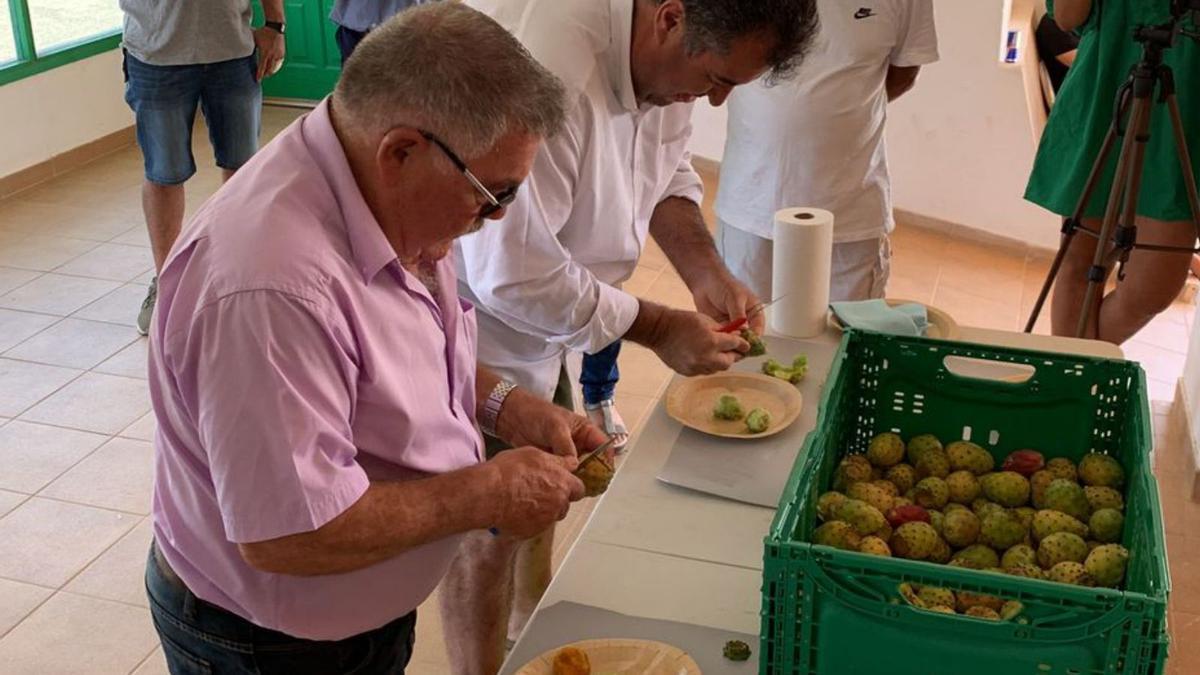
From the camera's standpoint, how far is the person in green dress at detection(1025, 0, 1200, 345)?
125 inches

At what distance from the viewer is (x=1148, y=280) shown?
3.30 m

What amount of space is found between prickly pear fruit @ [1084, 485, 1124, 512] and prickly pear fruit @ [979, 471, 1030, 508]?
0.08 m

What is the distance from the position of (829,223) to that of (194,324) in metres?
1.35

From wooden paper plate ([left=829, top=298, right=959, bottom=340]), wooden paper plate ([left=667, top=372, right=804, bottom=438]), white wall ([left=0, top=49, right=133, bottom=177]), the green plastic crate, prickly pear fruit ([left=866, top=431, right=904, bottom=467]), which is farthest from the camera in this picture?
white wall ([left=0, top=49, right=133, bottom=177])

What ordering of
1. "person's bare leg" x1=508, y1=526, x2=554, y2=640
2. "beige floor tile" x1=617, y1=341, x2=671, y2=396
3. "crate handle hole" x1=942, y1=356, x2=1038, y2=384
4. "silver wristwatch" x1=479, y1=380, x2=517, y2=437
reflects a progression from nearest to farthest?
"silver wristwatch" x1=479, y1=380, x2=517, y2=437 → "crate handle hole" x1=942, y1=356, x2=1038, y2=384 → "person's bare leg" x1=508, y1=526, x2=554, y2=640 → "beige floor tile" x1=617, y1=341, x2=671, y2=396

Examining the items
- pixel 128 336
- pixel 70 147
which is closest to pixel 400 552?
pixel 128 336

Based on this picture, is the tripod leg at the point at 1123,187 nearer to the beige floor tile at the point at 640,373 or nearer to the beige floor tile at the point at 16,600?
the beige floor tile at the point at 640,373

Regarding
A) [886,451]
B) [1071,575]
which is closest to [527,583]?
[886,451]

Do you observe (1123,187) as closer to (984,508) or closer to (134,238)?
(984,508)

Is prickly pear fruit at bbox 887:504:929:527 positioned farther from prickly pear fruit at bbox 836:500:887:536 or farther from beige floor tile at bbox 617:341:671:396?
beige floor tile at bbox 617:341:671:396

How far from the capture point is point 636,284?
15.7 ft

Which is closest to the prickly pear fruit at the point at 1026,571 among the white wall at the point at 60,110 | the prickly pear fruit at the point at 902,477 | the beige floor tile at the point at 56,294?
the prickly pear fruit at the point at 902,477

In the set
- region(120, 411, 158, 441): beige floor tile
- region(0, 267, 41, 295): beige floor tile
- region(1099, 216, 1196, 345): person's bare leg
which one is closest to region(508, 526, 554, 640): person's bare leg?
region(120, 411, 158, 441): beige floor tile

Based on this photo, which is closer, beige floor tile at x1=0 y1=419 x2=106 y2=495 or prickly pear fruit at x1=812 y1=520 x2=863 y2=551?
prickly pear fruit at x1=812 y1=520 x2=863 y2=551
